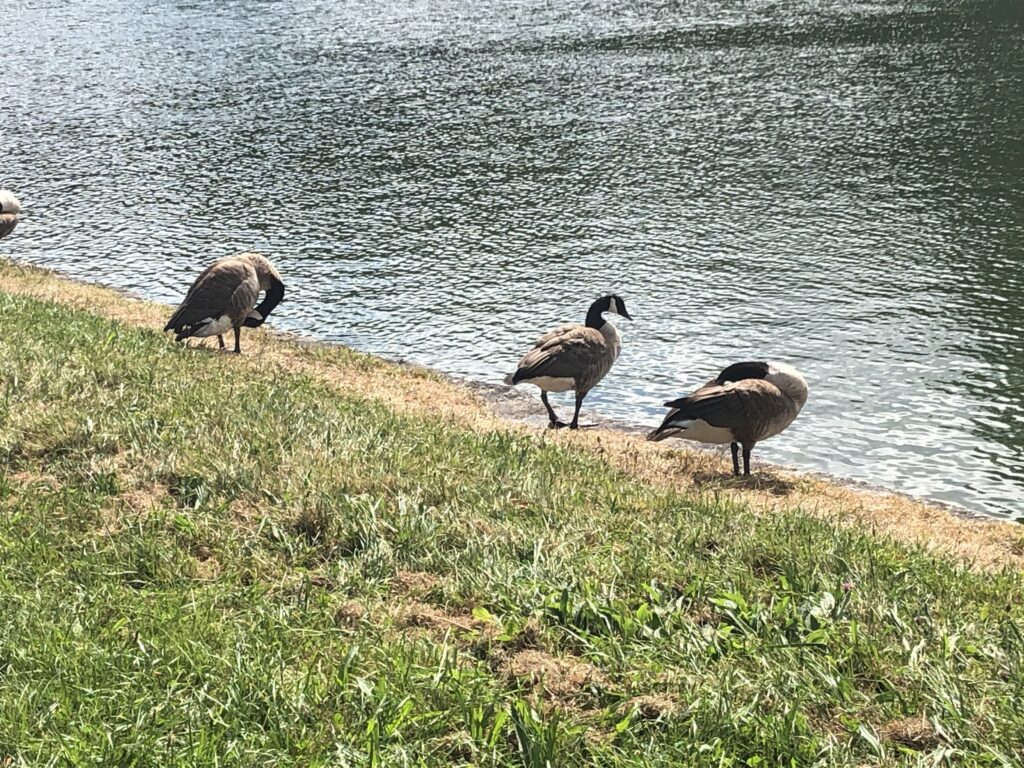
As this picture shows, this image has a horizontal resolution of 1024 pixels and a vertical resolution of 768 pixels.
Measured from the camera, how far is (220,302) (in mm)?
15836

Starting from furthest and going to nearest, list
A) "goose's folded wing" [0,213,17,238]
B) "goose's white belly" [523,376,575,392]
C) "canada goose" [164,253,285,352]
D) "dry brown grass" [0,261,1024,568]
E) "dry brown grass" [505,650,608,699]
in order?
1. "goose's folded wing" [0,213,17,238]
2. "canada goose" [164,253,285,352]
3. "goose's white belly" [523,376,575,392]
4. "dry brown grass" [0,261,1024,568]
5. "dry brown grass" [505,650,608,699]

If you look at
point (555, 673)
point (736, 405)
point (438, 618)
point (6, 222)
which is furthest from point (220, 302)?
point (6, 222)

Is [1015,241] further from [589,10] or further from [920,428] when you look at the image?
[589,10]

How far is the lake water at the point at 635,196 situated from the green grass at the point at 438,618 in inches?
321

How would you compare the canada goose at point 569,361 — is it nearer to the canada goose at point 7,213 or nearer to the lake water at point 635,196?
the lake water at point 635,196

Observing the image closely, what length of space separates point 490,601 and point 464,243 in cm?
2190

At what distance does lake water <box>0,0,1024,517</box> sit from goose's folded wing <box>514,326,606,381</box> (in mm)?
2626

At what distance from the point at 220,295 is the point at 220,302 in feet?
0.48

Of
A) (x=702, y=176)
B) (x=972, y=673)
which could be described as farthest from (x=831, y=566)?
(x=702, y=176)

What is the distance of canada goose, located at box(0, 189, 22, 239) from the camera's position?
26828 millimetres

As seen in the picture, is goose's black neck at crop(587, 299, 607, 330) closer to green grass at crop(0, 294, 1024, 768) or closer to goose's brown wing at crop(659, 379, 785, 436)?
goose's brown wing at crop(659, 379, 785, 436)

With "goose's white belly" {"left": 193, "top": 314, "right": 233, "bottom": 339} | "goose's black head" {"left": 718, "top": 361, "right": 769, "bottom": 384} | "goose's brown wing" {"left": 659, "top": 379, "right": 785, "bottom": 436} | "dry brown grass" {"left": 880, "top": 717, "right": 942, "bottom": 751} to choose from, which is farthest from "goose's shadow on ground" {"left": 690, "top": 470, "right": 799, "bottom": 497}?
"goose's white belly" {"left": 193, "top": 314, "right": 233, "bottom": 339}

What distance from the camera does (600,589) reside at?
663cm

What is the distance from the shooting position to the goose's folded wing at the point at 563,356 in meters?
14.6
